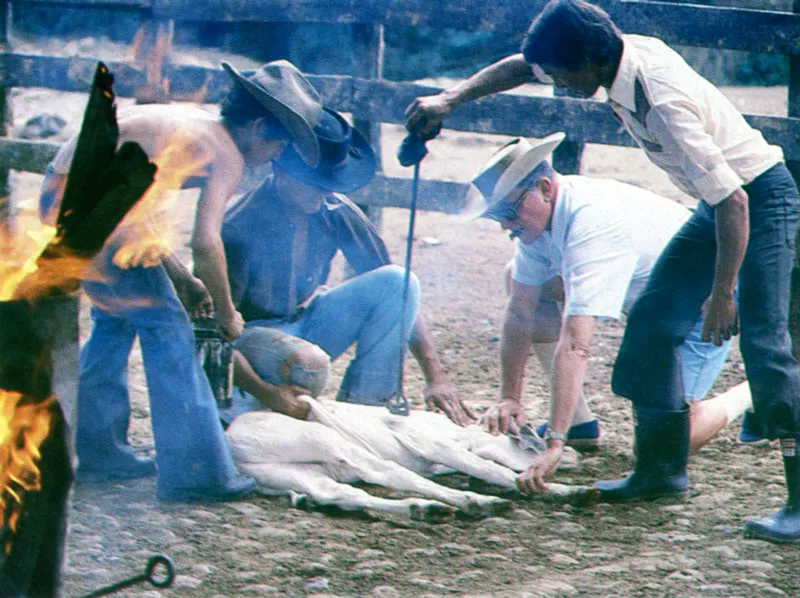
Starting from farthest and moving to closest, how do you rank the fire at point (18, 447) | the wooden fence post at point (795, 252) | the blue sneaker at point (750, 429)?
the wooden fence post at point (795, 252) → the blue sneaker at point (750, 429) → the fire at point (18, 447)

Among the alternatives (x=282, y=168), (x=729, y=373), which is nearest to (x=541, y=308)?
(x=282, y=168)

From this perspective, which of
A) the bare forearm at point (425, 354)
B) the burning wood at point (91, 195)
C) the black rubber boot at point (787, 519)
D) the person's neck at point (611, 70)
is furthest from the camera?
the bare forearm at point (425, 354)

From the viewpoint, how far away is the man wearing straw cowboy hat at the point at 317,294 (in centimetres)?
480

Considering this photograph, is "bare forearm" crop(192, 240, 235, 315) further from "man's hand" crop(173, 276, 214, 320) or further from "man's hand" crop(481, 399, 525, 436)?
"man's hand" crop(481, 399, 525, 436)

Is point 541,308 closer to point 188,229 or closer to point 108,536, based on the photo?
point 108,536

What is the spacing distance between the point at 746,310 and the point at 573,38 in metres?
1.17

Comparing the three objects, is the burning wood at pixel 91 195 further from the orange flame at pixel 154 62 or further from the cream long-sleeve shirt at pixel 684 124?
the orange flame at pixel 154 62

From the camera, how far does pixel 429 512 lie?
414cm

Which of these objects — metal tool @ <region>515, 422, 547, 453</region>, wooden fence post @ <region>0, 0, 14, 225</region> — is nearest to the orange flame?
wooden fence post @ <region>0, 0, 14, 225</region>

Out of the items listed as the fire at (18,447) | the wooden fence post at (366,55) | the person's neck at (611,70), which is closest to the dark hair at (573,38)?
the person's neck at (611,70)

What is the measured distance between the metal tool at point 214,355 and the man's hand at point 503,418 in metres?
1.09

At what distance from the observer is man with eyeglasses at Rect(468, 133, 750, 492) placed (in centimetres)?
426

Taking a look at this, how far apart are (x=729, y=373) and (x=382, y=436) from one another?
2539mm

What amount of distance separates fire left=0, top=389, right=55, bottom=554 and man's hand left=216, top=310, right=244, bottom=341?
5.77 ft
